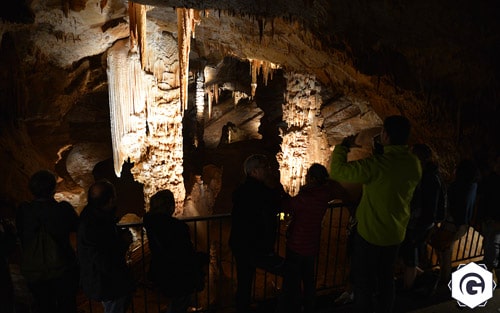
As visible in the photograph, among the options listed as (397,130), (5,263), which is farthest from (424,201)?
(5,263)

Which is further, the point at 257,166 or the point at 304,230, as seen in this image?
the point at 304,230

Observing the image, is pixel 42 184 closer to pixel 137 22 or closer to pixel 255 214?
pixel 255 214

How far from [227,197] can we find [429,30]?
11958 mm

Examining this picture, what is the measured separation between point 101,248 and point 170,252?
446 mm

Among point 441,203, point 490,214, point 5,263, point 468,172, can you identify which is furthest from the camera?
point 490,214

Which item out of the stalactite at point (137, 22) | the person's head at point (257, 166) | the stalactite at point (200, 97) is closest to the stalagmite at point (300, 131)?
the stalactite at point (137, 22)

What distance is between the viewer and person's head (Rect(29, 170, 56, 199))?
7.86ft

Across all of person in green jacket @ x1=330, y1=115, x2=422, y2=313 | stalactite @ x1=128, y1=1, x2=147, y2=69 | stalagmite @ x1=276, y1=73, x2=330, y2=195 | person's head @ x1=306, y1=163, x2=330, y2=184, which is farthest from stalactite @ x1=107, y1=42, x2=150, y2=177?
person in green jacket @ x1=330, y1=115, x2=422, y2=313

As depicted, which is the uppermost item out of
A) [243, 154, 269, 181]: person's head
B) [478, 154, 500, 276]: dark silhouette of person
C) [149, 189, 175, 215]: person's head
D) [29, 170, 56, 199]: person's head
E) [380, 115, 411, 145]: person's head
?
[380, 115, 411, 145]: person's head

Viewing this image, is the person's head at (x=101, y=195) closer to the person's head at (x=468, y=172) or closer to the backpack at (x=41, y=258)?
the backpack at (x=41, y=258)

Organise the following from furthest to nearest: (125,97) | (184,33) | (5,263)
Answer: (125,97) → (184,33) → (5,263)

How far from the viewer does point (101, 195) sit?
2.36 m

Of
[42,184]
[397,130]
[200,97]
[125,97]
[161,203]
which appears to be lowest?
[161,203]

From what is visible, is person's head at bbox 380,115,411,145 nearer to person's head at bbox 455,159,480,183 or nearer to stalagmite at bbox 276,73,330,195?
person's head at bbox 455,159,480,183
